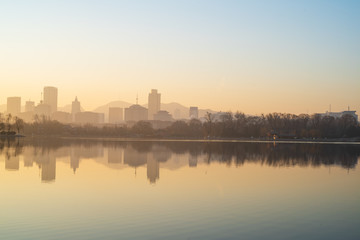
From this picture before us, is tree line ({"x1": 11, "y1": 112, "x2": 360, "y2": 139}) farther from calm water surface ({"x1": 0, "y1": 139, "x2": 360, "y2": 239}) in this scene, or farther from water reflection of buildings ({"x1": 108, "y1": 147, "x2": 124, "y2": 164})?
calm water surface ({"x1": 0, "y1": 139, "x2": 360, "y2": 239})

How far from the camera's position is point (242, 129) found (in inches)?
4510

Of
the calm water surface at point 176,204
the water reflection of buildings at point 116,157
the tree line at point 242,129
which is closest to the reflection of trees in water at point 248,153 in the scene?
the water reflection of buildings at point 116,157

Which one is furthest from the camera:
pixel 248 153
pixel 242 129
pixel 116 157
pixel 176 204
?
pixel 242 129

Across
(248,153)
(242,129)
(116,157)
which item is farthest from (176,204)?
(242,129)

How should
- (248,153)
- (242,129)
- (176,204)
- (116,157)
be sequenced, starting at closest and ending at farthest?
1. (176,204)
2. (116,157)
3. (248,153)
4. (242,129)

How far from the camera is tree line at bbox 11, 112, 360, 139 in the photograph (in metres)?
108

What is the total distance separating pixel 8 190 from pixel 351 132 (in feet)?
346

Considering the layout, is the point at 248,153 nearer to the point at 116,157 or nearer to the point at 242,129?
the point at 116,157

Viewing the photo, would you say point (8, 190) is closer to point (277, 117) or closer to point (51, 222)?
point (51, 222)

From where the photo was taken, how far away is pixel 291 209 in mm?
13719

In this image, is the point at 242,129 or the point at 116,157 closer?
the point at 116,157

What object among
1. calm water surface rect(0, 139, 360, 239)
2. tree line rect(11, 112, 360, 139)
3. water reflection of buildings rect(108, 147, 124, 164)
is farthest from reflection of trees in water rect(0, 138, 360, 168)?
tree line rect(11, 112, 360, 139)

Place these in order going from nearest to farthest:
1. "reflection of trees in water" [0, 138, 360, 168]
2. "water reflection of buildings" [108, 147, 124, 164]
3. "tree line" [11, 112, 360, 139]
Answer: "water reflection of buildings" [108, 147, 124, 164]
"reflection of trees in water" [0, 138, 360, 168]
"tree line" [11, 112, 360, 139]

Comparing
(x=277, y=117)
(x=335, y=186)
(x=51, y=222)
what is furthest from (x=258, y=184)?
(x=277, y=117)
